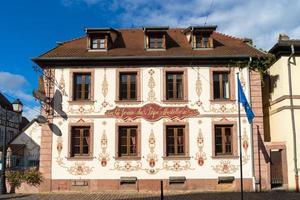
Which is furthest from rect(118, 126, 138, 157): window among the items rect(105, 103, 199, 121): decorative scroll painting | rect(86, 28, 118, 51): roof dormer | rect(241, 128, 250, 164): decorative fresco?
rect(241, 128, 250, 164): decorative fresco

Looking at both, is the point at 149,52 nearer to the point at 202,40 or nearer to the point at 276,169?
the point at 202,40

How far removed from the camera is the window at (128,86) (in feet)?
78.9

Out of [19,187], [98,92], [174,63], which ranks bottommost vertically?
[19,187]

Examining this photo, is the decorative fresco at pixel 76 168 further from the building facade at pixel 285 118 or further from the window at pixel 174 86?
the building facade at pixel 285 118

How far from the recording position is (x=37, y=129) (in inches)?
1312

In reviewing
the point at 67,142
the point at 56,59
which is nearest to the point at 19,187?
the point at 67,142

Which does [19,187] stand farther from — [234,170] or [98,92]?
[234,170]

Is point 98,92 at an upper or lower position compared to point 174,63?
lower

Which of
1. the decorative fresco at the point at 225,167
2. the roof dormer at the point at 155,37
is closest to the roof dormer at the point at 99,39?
the roof dormer at the point at 155,37

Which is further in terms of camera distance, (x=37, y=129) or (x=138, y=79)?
(x=37, y=129)

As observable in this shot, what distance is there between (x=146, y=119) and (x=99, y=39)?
17.4ft

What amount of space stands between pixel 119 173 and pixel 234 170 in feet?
19.7

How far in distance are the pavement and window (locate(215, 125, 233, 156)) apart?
2543 millimetres

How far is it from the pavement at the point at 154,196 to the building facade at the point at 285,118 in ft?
5.93
